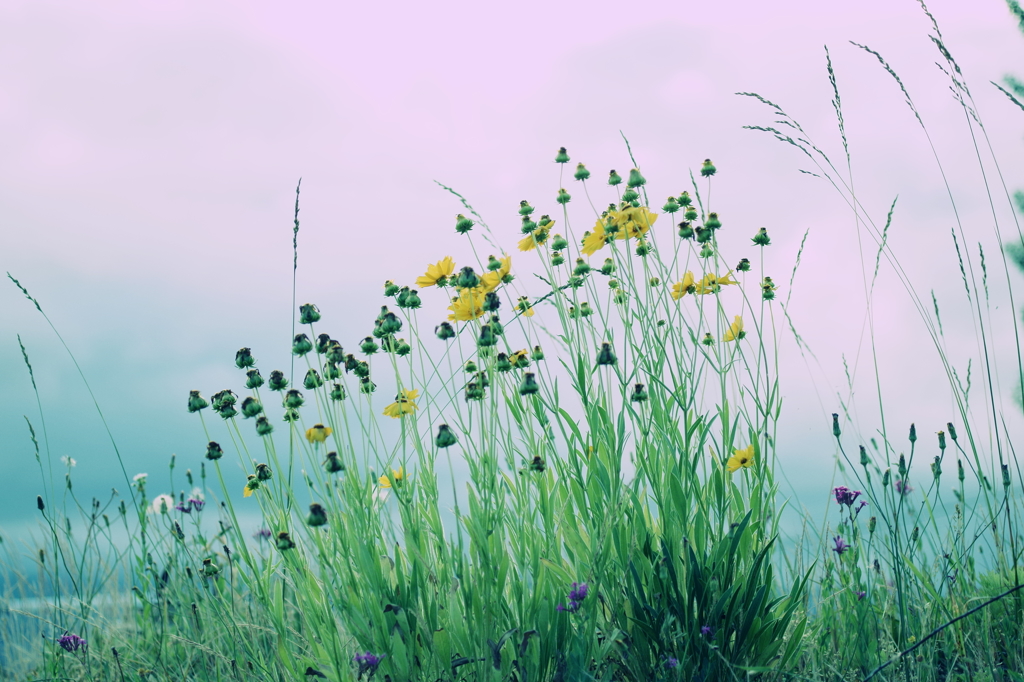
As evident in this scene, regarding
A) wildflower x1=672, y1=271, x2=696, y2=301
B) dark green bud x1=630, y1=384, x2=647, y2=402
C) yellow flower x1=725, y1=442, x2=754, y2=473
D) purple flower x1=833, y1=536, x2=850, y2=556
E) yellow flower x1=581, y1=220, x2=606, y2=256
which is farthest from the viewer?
purple flower x1=833, y1=536, x2=850, y2=556

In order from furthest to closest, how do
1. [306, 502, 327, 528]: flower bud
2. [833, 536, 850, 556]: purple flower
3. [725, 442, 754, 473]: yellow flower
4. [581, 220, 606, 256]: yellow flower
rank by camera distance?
[833, 536, 850, 556]: purple flower, [581, 220, 606, 256]: yellow flower, [725, 442, 754, 473]: yellow flower, [306, 502, 327, 528]: flower bud

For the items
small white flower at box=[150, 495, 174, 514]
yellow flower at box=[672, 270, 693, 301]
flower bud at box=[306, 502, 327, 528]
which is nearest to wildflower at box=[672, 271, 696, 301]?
yellow flower at box=[672, 270, 693, 301]

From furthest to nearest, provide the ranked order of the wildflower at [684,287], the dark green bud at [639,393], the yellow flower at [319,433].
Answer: the wildflower at [684,287], the dark green bud at [639,393], the yellow flower at [319,433]

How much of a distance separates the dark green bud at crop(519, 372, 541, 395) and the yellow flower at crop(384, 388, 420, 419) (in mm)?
374

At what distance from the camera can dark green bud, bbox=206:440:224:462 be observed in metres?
2.11

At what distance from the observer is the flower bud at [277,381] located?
212 centimetres

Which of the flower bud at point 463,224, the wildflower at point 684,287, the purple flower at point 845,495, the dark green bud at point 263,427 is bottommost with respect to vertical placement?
the purple flower at point 845,495

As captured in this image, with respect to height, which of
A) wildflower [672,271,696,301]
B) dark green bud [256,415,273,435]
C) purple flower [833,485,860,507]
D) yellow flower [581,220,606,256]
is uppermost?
yellow flower [581,220,606,256]

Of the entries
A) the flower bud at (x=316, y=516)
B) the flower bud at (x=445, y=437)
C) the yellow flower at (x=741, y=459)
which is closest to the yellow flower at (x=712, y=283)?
the yellow flower at (x=741, y=459)

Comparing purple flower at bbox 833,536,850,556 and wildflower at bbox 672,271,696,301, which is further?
purple flower at bbox 833,536,850,556

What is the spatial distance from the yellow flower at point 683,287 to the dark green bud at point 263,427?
1.38 meters

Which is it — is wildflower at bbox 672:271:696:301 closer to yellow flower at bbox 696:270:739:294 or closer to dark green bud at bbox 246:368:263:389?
yellow flower at bbox 696:270:739:294

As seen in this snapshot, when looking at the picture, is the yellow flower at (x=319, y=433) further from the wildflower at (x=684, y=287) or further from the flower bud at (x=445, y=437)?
the wildflower at (x=684, y=287)

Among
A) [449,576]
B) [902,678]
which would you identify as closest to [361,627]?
[449,576]
